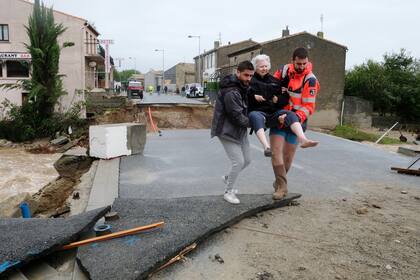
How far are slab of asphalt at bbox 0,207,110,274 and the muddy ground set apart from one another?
95 cm

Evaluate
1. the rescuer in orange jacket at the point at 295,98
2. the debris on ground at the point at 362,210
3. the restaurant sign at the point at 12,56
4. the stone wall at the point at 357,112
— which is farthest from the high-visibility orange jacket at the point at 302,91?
the restaurant sign at the point at 12,56

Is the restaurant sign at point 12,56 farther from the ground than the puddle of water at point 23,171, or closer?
farther from the ground

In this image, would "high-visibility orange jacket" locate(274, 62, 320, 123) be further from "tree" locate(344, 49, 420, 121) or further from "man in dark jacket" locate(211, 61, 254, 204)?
"tree" locate(344, 49, 420, 121)

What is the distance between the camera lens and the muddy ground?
12.1 feet

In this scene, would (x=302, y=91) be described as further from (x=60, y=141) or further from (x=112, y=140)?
(x=60, y=141)

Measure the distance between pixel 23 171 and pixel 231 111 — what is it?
17.0 metres

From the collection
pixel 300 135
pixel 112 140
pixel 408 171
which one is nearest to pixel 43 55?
pixel 112 140

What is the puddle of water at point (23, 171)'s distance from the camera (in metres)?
15.8

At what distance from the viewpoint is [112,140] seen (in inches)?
378

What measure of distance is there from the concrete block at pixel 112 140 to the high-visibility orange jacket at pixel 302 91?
522 centimetres

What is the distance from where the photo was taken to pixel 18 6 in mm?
37688

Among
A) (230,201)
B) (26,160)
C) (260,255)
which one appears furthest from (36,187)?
(260,255)

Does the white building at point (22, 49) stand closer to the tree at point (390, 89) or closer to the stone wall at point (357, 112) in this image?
the stone wall at point (357, 112)

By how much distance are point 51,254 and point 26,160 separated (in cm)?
2015
